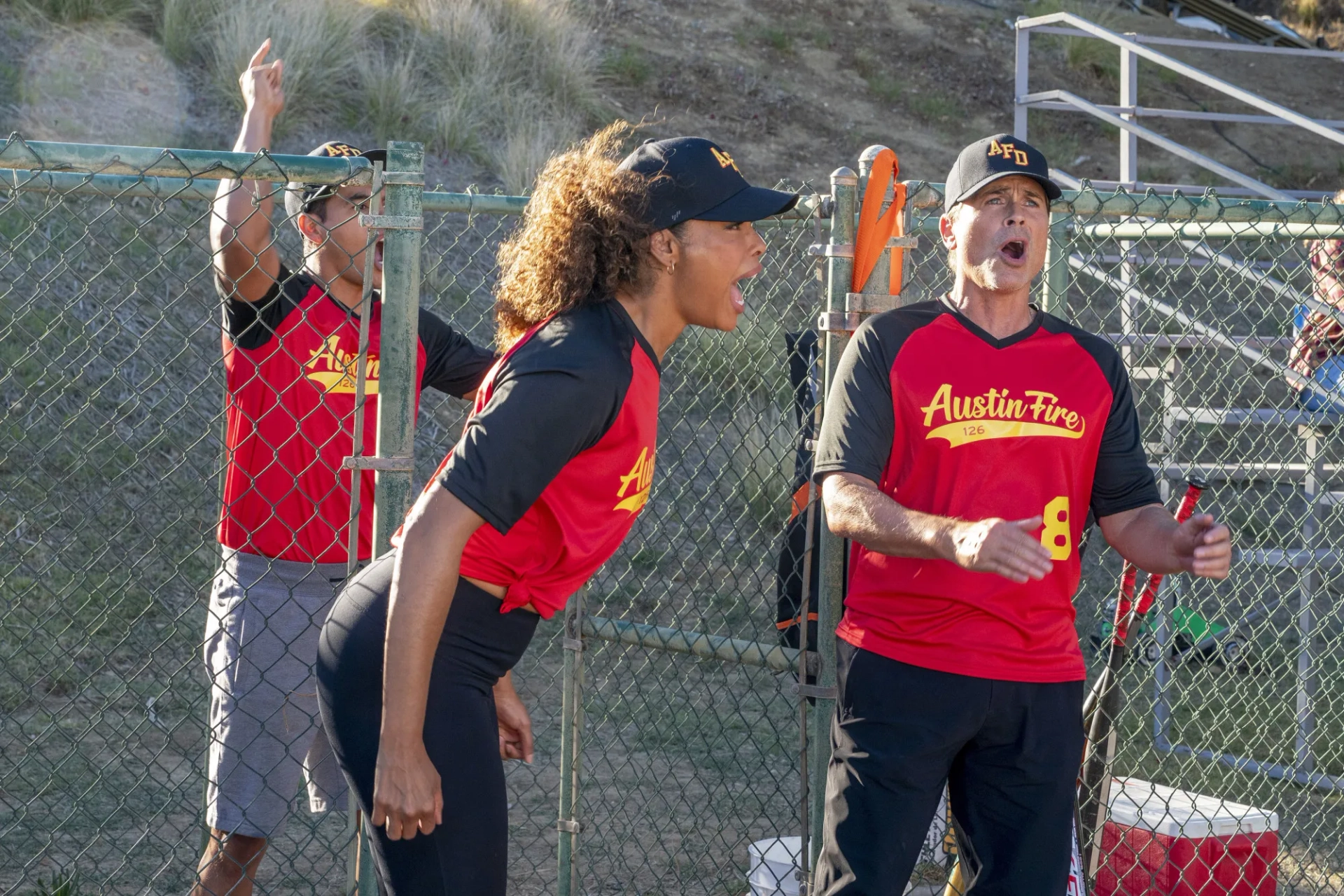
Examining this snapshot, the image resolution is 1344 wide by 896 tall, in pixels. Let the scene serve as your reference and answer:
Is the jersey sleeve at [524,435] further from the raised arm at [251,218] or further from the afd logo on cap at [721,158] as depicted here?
the raised arm at [251,218]

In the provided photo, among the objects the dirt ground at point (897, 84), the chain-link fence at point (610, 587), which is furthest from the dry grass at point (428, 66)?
the chain-link fence at point (610, 587)

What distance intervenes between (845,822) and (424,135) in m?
9.33

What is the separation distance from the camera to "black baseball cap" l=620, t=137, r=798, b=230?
7.89ft

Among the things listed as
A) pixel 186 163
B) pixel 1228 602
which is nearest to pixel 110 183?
pixel 186 163

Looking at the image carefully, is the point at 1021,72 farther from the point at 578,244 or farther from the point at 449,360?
the point at 578,244

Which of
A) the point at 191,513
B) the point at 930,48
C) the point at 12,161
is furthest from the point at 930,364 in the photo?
Answer: the point at 930,48

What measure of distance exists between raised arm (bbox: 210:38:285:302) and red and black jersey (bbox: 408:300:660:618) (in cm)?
123

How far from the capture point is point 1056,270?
11.6 ft

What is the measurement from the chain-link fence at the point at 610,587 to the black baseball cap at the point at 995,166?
0.27 meters

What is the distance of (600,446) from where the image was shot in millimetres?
2258

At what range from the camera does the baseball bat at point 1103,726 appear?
11.4ft

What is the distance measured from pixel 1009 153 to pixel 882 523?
39.3 inches

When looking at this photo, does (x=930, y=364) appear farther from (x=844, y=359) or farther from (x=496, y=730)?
(x=496, y=730)

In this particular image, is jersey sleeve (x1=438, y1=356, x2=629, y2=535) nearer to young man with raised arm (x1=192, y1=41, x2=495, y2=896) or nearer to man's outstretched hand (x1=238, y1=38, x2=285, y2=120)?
young man with raised arm (x1=192, y1=41, x2=495, y2=896)
